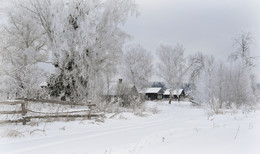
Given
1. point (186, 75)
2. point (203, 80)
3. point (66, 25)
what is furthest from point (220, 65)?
point (66, 25)

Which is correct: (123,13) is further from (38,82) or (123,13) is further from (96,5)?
(38,82)

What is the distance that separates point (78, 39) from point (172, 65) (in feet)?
90.5

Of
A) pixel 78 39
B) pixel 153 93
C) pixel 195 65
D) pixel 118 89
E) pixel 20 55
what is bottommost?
pixel 153 93

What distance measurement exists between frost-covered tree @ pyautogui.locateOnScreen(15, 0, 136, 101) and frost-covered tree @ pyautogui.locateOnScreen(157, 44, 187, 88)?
25.3 meters

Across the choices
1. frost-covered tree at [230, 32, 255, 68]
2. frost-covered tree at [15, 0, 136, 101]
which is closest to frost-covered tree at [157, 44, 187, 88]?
frost-covered tree at [230, 32, 255, 68]

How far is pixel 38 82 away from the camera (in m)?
18.2

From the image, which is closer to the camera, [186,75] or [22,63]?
[22,63]

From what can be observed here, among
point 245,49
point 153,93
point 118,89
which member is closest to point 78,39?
point 118,89

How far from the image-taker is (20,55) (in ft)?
70.9

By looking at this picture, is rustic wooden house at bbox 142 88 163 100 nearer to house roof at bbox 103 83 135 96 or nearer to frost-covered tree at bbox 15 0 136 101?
house roof at bbox 103 83 135 96

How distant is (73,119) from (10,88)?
1182 cm

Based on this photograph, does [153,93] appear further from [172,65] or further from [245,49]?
[245,49]

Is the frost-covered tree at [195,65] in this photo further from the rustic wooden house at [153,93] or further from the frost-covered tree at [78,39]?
the frost-covered tree at [78,39]

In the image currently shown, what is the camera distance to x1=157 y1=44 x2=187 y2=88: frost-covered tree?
41.2m
